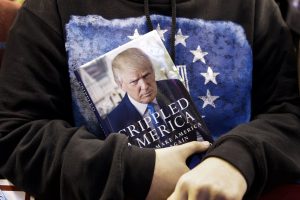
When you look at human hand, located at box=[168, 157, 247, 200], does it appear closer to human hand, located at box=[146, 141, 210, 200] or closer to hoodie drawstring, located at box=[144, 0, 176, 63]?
human hand, located at box=[146, 141, 210, 200]

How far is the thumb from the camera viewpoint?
26.6 inches

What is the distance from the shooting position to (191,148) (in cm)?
68

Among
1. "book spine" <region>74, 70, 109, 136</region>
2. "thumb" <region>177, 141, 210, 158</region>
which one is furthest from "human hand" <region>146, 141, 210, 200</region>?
"book spine" <region>74, 70, 109, 136</region>

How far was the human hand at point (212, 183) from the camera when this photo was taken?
1.92 ft

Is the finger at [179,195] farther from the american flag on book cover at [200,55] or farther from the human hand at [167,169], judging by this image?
the american flag on book cover at [200,55]

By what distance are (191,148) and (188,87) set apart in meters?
0.15

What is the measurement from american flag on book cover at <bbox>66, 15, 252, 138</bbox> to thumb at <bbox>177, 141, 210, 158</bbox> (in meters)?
0.11

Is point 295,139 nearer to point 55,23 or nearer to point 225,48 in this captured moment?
point 225,48

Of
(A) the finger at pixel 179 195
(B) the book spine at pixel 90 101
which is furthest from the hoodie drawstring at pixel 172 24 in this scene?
(A) the finger at pixel 179 195

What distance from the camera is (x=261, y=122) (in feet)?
2.47

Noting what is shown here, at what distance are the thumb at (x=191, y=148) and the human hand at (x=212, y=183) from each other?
5 centimetres

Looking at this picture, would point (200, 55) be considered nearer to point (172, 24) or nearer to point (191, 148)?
point (172, 24)

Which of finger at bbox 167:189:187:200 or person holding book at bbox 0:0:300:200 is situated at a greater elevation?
person holding book at bbox 0:0:300:200

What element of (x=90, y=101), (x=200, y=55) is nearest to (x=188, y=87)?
(x=200, y=55)
